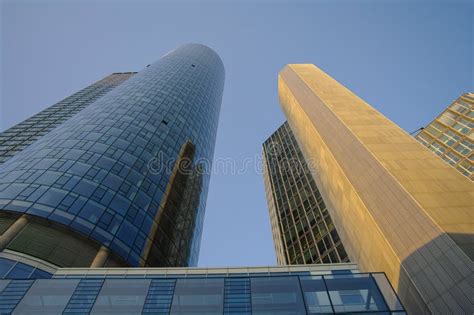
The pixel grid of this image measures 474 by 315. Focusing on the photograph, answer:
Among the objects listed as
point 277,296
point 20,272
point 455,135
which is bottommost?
point 277,296

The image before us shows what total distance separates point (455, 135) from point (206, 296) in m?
59.4

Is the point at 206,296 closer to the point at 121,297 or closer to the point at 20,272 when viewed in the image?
the point at 121,297

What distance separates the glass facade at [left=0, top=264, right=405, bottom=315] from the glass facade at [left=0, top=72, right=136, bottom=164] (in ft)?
196

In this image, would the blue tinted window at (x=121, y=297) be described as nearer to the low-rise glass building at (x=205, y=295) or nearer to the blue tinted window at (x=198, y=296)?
the low-rise glass building at (x=205, y=295)

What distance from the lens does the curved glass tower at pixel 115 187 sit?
33656 mm

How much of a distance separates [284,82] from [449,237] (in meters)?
56.0

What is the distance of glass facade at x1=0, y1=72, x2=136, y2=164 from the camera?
73812mm

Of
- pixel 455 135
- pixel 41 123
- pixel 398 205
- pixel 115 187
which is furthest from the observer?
pixel 41 123

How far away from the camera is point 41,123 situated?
87.8 meters

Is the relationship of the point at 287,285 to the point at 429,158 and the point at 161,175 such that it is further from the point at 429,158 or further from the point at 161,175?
the point at 161,175

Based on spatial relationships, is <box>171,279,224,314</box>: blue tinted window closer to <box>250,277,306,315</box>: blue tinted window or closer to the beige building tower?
<box>250,277,306,315</box>: blue tinted window

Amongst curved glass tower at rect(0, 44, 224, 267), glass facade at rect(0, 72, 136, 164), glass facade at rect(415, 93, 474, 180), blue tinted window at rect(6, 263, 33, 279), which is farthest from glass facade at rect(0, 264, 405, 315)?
glass facade at rect(0, 72, 136, 164)

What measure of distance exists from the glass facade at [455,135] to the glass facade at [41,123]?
8536 cm

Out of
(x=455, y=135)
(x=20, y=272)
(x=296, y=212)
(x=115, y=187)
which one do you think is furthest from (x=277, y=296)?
(x=455, y=135)
